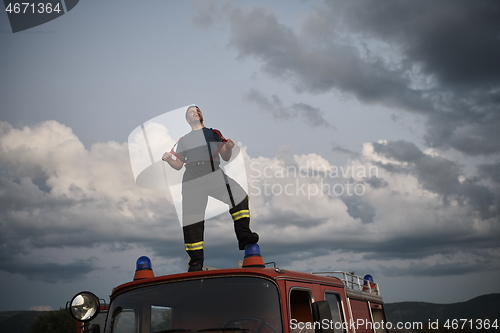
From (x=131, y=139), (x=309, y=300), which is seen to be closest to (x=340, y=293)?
(x=309, y=300)

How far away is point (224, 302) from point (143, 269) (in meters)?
1.25

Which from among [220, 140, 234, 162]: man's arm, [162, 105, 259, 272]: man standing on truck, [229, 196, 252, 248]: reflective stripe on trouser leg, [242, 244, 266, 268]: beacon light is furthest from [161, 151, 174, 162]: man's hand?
[242, 244, 266, 268]: beacon light

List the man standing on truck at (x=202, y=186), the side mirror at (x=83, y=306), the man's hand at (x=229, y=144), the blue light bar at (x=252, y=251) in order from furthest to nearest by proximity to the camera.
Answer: the man's hand at (x=229, y=144) < the man standing on truck at (x=202, y=186) < the blue light bar at (x=252, y=251) < the side mirror at (x=83, y=306)

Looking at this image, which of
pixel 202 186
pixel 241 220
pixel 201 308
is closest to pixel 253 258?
pixel 201 308

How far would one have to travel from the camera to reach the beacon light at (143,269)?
498 centimetres

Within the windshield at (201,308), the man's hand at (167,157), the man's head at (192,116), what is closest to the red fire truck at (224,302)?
the windshield at (201,308)

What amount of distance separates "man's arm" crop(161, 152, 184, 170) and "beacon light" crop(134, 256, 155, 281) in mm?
1271

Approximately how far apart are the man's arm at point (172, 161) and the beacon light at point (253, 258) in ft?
5.16

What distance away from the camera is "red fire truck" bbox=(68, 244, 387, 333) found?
406 cm

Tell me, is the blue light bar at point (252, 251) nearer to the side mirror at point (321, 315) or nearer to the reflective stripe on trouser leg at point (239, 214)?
the reflective stripe on trouser leg at point (239, 214)

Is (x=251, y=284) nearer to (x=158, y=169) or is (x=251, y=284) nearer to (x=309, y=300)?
(x=309, y=300)

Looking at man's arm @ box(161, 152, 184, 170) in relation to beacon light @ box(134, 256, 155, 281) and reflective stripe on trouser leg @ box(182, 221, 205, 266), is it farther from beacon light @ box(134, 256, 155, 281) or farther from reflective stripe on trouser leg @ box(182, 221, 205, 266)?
beacon light @ box(134, 256, 155, 281)

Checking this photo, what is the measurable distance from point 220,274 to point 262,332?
0.65m

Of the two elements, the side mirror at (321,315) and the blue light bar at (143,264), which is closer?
the side mirror at (321,315)
